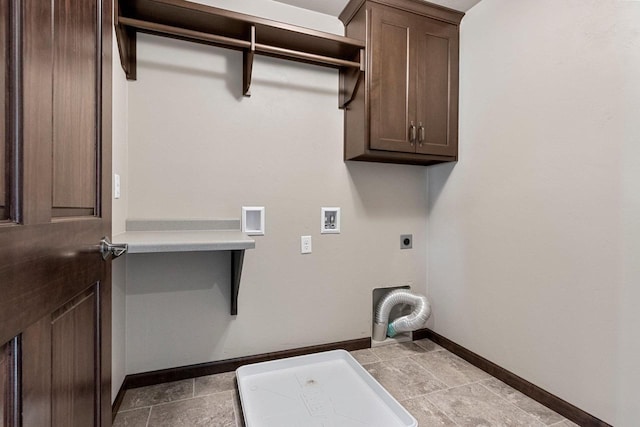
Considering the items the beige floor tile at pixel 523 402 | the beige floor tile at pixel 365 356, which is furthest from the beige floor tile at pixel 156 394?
the beige floor tile at pixel 523 402

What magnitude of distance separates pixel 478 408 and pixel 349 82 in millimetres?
2024

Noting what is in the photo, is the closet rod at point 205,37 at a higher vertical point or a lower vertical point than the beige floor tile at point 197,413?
higher

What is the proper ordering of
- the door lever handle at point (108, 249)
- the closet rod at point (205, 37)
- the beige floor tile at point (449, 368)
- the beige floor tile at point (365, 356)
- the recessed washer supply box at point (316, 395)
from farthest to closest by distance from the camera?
the beige floor tile at point (365, 356) → the beige floor tile at point (449, 368) → the closet rod at point (205, 37) → the recessed washer supply box at point (316, 395) → the door lever handle at point (108, 249)

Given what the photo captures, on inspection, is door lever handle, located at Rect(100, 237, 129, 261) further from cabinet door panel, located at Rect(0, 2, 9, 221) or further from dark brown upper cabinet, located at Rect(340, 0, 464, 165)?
dark brown upper cabinet, located at Rect(340, 0, 464, 165)

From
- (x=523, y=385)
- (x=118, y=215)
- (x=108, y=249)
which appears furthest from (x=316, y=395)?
(x=118, y=215)

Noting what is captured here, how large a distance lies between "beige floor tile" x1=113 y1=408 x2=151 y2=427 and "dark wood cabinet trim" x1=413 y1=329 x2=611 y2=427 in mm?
1802

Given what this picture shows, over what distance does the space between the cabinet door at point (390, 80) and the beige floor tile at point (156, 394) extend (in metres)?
1.76

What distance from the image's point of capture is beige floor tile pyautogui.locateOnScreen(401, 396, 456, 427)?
1428mm

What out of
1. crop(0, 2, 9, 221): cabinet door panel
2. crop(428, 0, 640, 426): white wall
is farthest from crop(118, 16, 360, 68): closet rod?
crop(0, 2, 9, 221): cabinet door panel

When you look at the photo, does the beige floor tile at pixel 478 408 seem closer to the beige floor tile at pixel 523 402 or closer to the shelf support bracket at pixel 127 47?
the beige floor tile at pixel 523 402

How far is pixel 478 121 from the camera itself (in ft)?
6.46

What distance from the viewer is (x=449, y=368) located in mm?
1936

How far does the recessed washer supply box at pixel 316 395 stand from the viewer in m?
1.41

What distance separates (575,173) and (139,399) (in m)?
2.47
